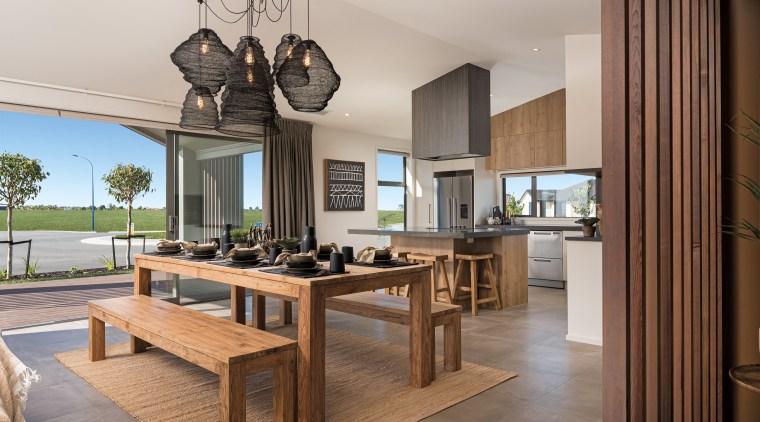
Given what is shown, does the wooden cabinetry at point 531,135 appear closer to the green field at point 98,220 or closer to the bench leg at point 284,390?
the green field at point 98,220

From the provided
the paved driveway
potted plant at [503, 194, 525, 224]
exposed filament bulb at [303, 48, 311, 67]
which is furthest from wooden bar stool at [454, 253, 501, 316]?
the paved driveway

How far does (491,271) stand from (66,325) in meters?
4.35

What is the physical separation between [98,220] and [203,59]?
27.9ft

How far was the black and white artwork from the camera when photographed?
7.31 metres

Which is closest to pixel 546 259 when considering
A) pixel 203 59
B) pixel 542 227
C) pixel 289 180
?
pixel 542 227

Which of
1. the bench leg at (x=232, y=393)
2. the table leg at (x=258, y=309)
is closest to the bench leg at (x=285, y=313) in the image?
the table leg at (x=258, y=309)

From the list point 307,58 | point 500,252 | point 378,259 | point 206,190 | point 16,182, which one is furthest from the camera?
point 16,182

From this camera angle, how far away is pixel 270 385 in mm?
3102

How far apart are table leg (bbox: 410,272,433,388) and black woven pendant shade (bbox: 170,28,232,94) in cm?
173

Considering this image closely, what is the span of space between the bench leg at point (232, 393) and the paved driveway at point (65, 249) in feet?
25.0

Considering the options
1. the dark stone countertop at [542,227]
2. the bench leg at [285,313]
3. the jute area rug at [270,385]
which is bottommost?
the jute area rug at [270,385]

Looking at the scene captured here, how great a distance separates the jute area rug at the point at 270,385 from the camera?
263cm

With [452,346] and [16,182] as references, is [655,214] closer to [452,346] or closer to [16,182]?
[452,346]

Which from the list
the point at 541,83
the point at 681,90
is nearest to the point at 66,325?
the point at 681,90
